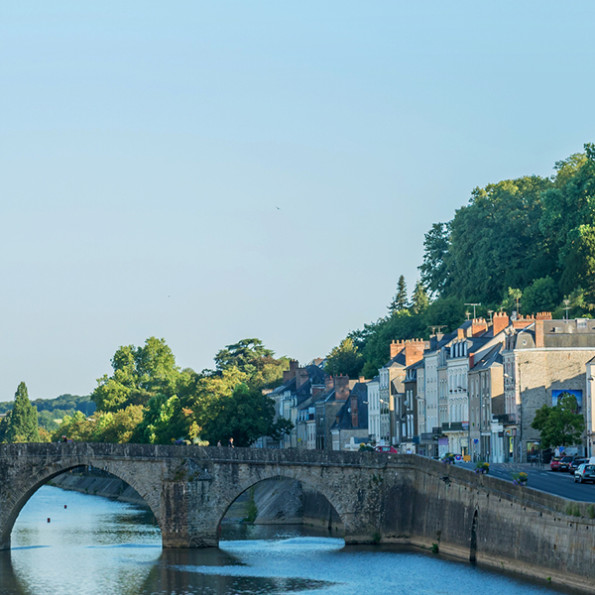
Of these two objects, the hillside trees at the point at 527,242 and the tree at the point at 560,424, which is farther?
the hillside trees at the point at 527,242

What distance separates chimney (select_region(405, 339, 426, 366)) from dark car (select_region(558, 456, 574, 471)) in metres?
45.8

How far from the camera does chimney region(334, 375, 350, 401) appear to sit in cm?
14925

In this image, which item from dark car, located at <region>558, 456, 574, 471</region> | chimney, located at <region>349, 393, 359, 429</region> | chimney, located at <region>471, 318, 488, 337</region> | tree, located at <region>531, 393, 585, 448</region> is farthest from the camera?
chimney, located at <region>349, 393, 359, 429</region>

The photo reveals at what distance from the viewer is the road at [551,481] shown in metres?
67.6

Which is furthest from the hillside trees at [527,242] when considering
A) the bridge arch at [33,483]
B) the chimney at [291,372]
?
the bridge arch at [33,483]

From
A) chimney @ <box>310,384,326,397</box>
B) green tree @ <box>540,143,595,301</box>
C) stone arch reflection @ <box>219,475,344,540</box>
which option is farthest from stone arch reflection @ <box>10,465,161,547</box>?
green tree @ <box>540,143,595,301</box>

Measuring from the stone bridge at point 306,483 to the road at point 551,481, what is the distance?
2408 mm

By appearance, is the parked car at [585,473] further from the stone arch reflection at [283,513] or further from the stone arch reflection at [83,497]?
the stone arch reflection at [83,497]

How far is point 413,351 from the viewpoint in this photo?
13275 cm

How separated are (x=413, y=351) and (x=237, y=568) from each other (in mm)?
56340

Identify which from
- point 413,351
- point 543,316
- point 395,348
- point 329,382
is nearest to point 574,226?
point 413,351

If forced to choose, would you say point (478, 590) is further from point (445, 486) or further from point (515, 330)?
point (515, 330)

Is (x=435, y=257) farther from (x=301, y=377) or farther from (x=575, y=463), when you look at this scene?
(x=575, y=463)

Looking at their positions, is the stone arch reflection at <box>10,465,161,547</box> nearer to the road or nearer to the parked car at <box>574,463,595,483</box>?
the road
